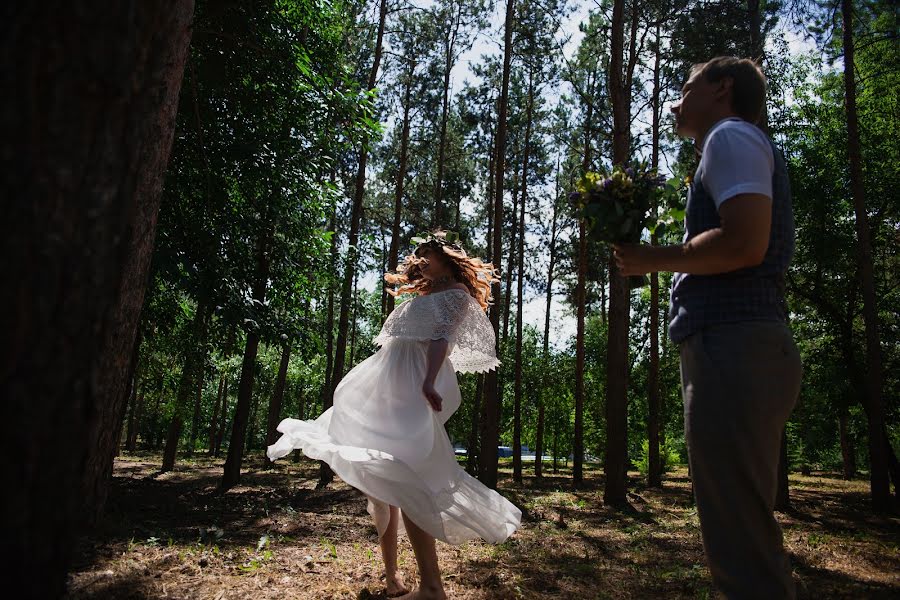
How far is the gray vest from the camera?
84.3 inches

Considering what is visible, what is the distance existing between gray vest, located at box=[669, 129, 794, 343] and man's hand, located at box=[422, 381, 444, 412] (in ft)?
5.73

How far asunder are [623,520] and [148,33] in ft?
31.7

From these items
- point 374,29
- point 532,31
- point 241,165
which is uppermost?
point 532,31

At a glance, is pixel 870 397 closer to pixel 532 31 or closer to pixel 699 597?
pixel 699 597

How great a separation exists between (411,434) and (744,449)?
2.05 meters

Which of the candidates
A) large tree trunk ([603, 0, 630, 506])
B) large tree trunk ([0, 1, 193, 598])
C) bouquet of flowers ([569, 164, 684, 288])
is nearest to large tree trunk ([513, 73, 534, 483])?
large tree trunk ([603, 0, 630, 506])

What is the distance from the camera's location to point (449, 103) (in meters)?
20.5

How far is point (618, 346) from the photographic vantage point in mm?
11453

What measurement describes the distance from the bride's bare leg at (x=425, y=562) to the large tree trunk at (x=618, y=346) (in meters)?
8.44

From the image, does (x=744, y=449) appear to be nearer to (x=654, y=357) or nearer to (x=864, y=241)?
(x=864, y=241)

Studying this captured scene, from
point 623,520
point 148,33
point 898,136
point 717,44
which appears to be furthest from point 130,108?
point 898,136

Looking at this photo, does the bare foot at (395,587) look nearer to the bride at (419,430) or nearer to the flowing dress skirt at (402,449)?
the bride at (419,430)

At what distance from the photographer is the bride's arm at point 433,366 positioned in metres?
3.73

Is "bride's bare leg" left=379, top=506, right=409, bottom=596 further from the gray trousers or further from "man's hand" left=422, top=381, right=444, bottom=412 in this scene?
the gray trousers
